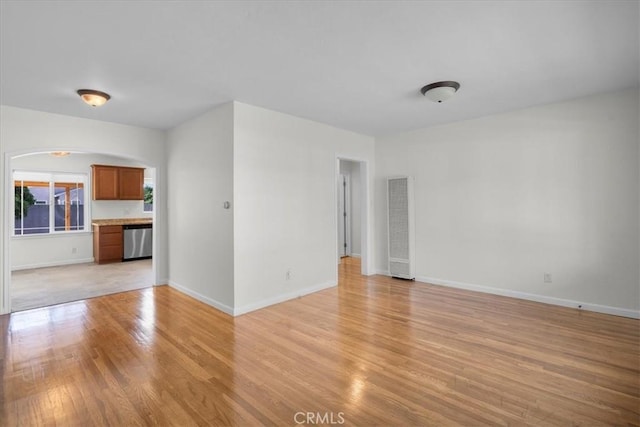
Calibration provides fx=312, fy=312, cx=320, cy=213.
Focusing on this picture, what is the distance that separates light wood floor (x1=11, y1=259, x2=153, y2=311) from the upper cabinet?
168 centimetres

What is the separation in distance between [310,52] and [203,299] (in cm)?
337

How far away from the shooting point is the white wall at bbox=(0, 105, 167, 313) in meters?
3.85

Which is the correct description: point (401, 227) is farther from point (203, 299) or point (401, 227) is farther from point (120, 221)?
point (120, 221)

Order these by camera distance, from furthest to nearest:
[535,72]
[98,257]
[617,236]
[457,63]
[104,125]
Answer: [98,257], [104,125], [617,236], [535,72], [457,63]

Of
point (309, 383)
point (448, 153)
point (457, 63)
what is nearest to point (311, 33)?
point (457, 63)

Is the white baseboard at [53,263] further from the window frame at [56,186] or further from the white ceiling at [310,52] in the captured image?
the white ceiling at [310,52]

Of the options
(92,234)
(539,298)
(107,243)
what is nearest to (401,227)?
(539,298)

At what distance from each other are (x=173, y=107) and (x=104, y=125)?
145 cm

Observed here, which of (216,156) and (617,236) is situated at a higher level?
(216,156)

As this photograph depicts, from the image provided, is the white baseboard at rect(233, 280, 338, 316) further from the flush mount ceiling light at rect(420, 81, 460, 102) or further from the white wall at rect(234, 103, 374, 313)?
the flush mount ceiling light at rect(420, 81, 460, 102)

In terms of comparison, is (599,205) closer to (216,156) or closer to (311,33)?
(311,33)

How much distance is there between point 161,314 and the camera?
378 cm

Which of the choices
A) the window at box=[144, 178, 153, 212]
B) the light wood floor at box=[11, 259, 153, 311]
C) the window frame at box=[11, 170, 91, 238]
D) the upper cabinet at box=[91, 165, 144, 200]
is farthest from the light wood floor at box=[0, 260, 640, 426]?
the window at box=[144, 178, 153, 212]

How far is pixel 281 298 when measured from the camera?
4238 mm
